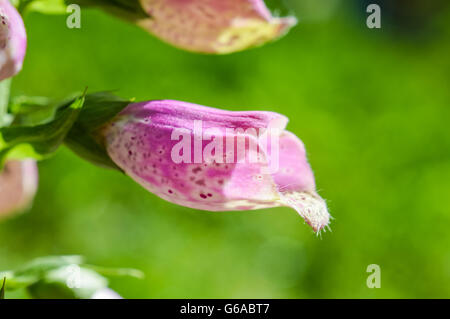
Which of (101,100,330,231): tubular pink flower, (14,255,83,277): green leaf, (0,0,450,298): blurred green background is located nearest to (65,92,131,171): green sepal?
(101,100,330,231): tubular pink flower

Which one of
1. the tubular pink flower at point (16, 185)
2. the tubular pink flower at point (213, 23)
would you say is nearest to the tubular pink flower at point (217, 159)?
the tubular pink flower at point (213, 23)

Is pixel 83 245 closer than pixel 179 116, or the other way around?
pixel 179 116

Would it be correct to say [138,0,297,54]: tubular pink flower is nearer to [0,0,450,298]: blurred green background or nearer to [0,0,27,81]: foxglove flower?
[0,0,27,81]: foxglove flower

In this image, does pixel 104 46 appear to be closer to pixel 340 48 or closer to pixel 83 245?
pixel 83 245

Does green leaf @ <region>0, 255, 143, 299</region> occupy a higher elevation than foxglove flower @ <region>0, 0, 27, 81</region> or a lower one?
lower

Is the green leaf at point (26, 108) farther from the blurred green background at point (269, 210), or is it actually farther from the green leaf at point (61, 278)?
the blurred green background at point (269, 210)
